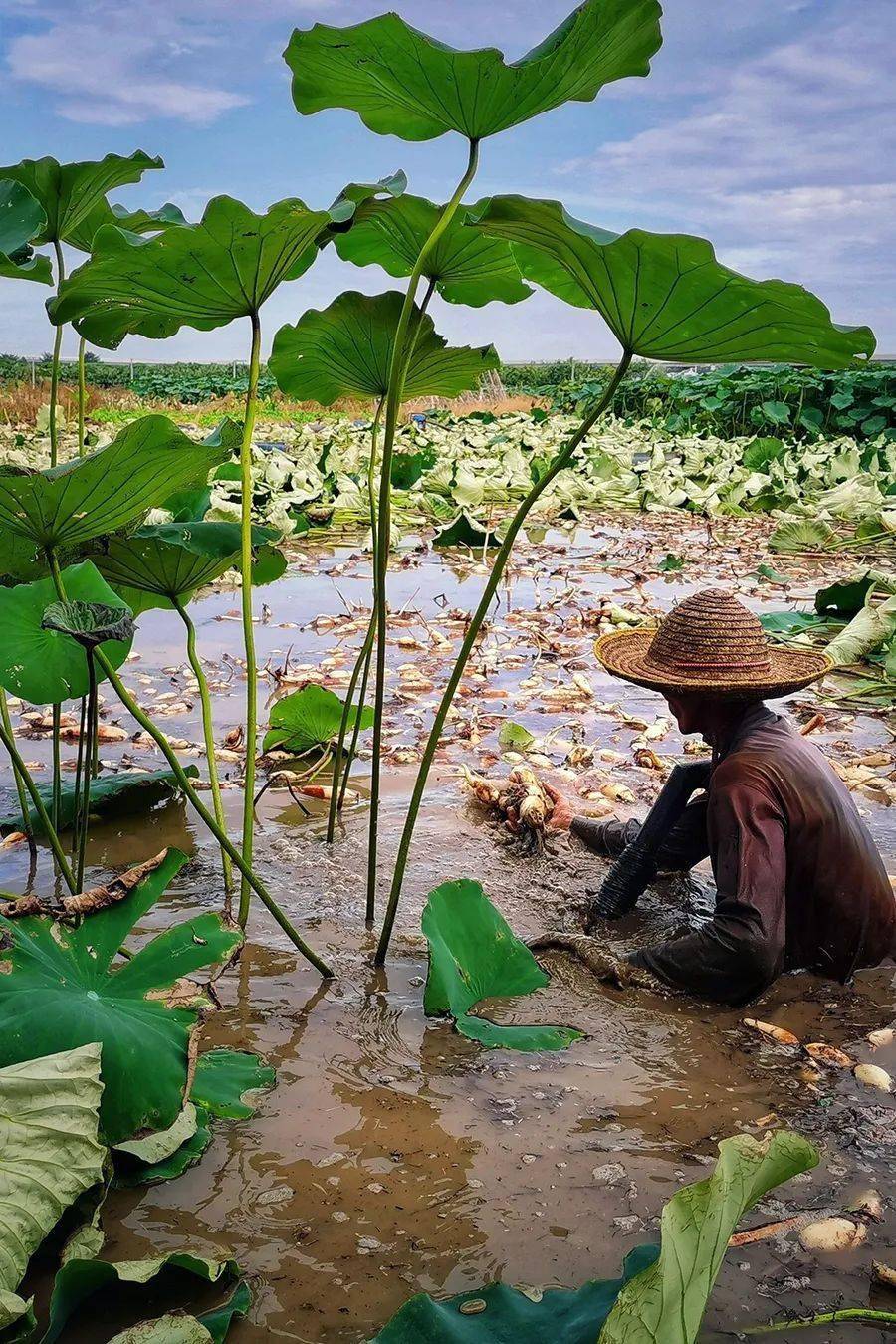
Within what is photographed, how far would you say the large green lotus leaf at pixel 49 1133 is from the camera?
1141 millimetres

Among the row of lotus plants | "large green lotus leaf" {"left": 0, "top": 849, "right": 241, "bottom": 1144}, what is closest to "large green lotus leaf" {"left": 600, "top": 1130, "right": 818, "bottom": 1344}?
"large green lotus leaf" {"left": 0, "top": 849, "right": 241, "bottom": 1144}

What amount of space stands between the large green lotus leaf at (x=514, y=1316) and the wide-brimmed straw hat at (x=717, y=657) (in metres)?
1.01

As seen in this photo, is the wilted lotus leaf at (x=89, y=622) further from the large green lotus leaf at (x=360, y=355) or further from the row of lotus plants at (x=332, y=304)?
the large green lotus leaf at (x=360, y=355)

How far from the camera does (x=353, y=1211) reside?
1354mm

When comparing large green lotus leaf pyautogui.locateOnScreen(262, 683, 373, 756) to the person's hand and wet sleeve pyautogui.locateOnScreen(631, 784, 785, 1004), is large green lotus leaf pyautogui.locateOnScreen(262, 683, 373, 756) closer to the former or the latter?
the person's hand

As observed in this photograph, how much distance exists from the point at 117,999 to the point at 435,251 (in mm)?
1302

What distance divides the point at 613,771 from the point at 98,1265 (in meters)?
2.13

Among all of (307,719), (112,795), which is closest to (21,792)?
(112,795)

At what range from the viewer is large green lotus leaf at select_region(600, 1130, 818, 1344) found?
919 mm

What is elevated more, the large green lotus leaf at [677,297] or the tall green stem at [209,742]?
the large green lotus leaf at [677,297]

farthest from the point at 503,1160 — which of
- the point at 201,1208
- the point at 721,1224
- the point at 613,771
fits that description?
the point at 613,771

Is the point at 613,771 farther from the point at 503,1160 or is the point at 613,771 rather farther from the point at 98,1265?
the point at 98,1265

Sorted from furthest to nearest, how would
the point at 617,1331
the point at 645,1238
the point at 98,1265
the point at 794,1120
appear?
the point at 794,1120 → the point at 645,1238 → the point at 98,1265 → the point at 617,1331

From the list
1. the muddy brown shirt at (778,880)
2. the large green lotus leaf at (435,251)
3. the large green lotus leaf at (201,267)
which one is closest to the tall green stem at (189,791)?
the large green lotus leaf at (201,267)
